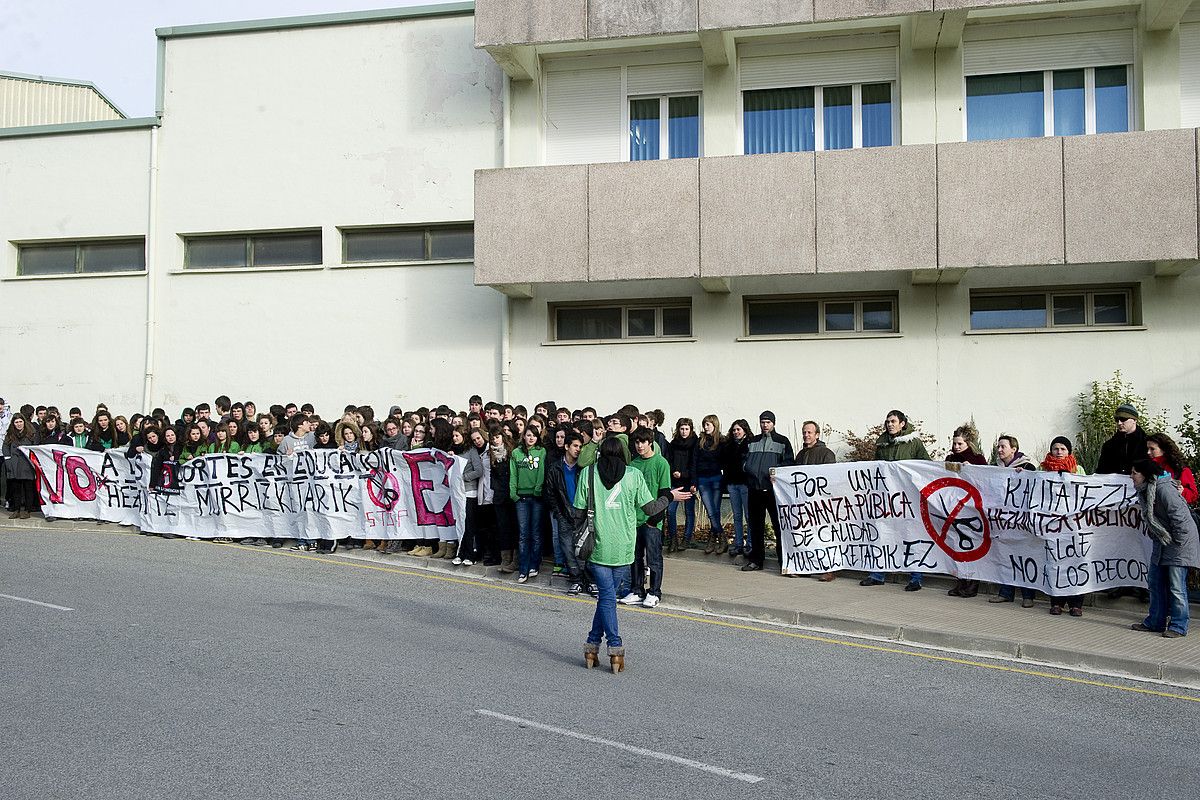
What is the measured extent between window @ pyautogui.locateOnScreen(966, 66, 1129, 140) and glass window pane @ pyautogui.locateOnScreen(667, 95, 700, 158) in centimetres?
436

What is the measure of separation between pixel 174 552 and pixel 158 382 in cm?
740

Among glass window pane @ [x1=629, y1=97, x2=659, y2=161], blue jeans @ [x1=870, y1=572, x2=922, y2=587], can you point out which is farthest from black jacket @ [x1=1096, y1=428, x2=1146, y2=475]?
glass window pane @ [x1=629, y1=97, x2=659, y2=161]

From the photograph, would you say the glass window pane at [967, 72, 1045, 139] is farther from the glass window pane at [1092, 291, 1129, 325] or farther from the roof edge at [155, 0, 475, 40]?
the roof edge at [155, 0, 475, 40]

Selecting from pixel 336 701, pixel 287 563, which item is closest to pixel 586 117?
pixel 287 563

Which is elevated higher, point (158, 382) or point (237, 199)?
point (237, 199)

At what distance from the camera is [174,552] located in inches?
568

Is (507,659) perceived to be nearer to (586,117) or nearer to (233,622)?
(233,622)

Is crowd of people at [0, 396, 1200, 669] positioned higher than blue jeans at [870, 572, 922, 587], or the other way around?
crowd of people at [0, 396, 1200, 669]

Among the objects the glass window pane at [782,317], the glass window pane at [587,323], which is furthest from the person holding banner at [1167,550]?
the glass window pane at [587,323]

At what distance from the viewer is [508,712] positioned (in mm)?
6926

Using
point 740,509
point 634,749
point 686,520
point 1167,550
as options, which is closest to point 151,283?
point 686,520

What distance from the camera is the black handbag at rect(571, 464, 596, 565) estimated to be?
8.54 metres

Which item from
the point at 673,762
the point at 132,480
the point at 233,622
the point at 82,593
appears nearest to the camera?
the point at 673,762

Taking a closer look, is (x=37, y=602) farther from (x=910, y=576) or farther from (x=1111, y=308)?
(x=1111, y=308)
